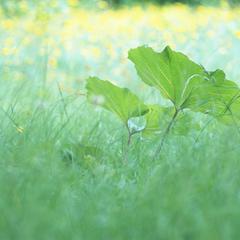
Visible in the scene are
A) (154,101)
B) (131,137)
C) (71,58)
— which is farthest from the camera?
(71,58)

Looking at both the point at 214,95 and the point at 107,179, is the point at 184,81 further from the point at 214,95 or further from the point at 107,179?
the point at 107,179

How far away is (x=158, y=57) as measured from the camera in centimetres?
258

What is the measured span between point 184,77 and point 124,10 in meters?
9.33

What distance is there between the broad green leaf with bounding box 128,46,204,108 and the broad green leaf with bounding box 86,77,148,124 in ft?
0.32

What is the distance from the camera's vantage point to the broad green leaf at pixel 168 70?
254 centimetres

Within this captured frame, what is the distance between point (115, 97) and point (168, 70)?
23 cm

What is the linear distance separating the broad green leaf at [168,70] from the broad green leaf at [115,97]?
97mm

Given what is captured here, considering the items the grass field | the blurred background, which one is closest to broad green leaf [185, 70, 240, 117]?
the grass field

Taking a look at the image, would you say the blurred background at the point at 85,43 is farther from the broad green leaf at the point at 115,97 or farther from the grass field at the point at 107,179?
the broad green leaf at the point at 115,97

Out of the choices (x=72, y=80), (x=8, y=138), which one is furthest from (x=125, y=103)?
(x=72, y=80)

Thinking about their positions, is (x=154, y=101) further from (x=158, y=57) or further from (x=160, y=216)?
(x=160, y=216)

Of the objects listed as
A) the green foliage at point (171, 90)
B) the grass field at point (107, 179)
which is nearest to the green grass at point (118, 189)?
the grass field at point (107, 179)

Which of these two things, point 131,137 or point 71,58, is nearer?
point 131,137

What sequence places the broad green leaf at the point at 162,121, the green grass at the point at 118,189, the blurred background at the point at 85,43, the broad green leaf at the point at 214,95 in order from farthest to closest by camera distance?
the blurred background at the point at 85,43 → the broad green leaf at the point at 162,121 → the broad green leaf at the point at 214,95 → the green grass at the point at 118,189
